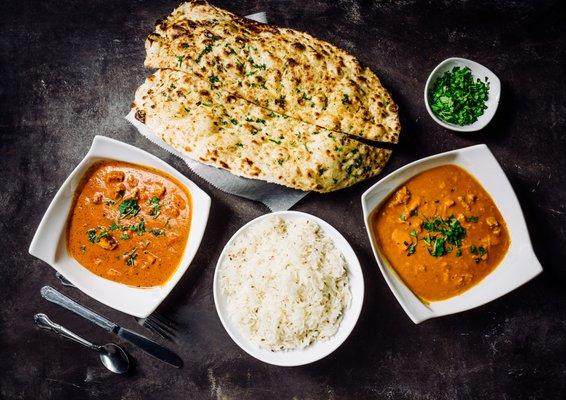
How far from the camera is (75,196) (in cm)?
343

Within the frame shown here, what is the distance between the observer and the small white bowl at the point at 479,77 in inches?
134

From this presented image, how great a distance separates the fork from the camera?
352 cm

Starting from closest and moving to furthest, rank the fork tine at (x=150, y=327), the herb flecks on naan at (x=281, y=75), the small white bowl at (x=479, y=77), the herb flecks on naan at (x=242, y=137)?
1. the herb flecks on naan at (x=242, y=137)
2. the herb flecks on naan at (x=281, y=75)
3. the small white bowl at (x=479, y=77)
4. the fork tine at (x=150, y=327)

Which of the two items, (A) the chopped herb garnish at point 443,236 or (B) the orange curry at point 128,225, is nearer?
(A) the chopped herb garnish at point 443,236

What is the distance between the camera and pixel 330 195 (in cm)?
360

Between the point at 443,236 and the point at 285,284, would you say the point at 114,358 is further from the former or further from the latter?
the point at 443,236

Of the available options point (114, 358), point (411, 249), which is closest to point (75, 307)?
point (114, 358)

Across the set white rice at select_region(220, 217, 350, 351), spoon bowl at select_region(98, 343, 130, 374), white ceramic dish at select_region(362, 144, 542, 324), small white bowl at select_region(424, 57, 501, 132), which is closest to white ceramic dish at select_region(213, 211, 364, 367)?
white rice at select_region(220, 217, 350, 351)

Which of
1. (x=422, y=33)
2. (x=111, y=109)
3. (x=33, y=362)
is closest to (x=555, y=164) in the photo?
(x=422, y=33)

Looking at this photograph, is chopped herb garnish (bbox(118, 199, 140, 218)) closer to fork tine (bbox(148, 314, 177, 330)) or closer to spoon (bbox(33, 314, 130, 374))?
fork tine (bbox(148, 314, 177, 330))

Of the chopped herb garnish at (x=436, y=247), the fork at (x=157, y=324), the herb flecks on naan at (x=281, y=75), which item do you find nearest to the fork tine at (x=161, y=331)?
the fork at (x=157, y=324)

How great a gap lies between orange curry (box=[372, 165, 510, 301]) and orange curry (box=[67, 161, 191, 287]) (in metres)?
1.57

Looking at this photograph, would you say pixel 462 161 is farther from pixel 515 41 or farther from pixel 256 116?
pixel 256 116

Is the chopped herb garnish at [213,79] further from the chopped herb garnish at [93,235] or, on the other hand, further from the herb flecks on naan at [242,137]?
the chopped herb garnish at [93,235]
